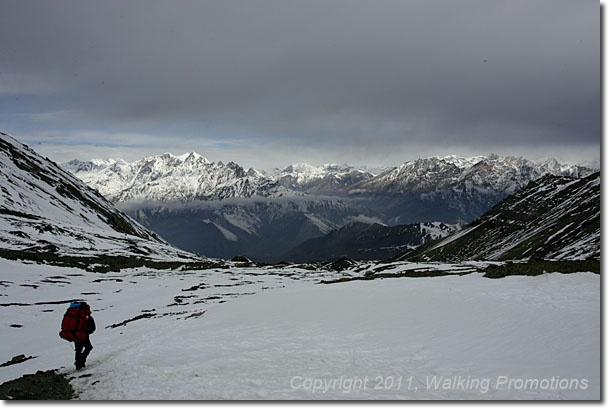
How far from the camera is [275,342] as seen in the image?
16.5 metres

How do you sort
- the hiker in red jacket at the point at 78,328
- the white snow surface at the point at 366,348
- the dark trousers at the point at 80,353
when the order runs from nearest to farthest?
1. the white snow surface at the point at 366,348
2. the hiker in red jacket at the point at 78,328
3. the dark trousers at the point at 80,353

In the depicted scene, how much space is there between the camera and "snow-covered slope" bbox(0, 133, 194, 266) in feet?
324

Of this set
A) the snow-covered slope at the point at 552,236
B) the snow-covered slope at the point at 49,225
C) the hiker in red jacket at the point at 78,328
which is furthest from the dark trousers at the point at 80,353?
the snow-covered slope at the point at 49,225

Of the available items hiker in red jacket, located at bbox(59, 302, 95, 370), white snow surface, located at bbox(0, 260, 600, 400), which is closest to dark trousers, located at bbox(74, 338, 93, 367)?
hiker in red jacket, located at bbox(59, 302, 95, 370)

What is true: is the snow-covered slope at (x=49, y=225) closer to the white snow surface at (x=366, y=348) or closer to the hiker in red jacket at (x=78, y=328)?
the white snow surface at (x=366, y=348)

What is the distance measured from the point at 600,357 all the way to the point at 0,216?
15170 cm

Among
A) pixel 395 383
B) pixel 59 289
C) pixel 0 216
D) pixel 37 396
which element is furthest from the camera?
pixel 0 216

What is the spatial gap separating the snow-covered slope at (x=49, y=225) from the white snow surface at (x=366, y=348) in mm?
85098

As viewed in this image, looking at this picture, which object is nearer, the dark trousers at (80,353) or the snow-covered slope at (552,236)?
the dark trousers at (80,353)

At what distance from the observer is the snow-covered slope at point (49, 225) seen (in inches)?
3888

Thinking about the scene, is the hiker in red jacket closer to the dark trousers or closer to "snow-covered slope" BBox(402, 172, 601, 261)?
the dark trousers

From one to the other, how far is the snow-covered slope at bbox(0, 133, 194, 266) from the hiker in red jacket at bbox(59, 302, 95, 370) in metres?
86.9

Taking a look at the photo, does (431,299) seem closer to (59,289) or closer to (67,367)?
(67,367)

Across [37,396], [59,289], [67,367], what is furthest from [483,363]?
[59,289]
